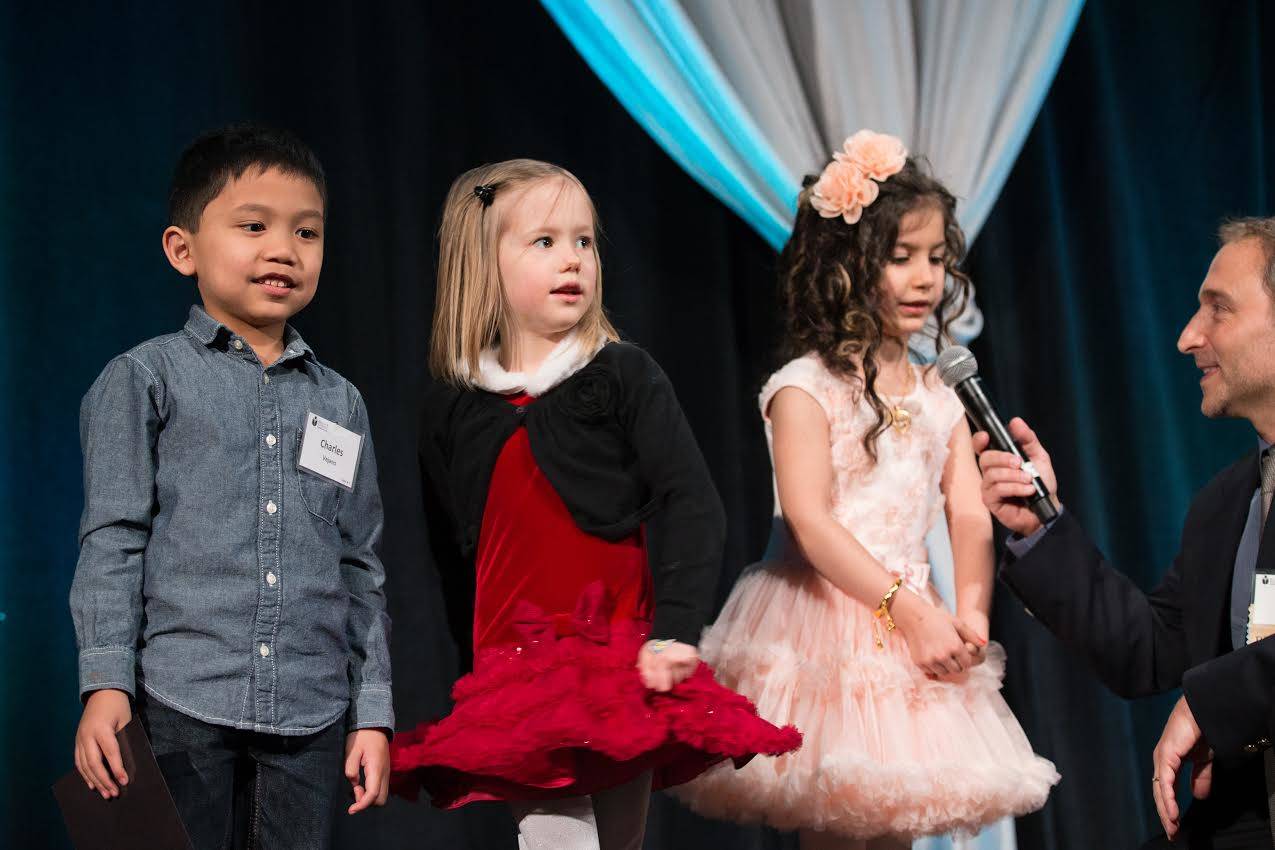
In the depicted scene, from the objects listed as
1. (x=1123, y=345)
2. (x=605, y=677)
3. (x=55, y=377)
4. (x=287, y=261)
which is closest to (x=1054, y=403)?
(x=1123, y=345)

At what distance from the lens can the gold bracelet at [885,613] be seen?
249 cm

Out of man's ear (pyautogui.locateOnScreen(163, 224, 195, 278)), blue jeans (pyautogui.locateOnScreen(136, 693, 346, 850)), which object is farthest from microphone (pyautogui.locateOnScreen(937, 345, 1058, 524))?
man's ear (pyautogui.locateOnScreen(163, 224, 195, 278))

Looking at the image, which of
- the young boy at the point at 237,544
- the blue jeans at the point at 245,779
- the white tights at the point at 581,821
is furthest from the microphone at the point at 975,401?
the blue jeans at the point at 245,779

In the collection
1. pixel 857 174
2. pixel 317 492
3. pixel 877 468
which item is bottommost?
pixel 317 492

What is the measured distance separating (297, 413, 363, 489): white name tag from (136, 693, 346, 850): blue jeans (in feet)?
1.21

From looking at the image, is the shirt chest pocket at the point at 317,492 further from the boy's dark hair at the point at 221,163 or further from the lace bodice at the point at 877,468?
the lace bodice at the point at 877,468

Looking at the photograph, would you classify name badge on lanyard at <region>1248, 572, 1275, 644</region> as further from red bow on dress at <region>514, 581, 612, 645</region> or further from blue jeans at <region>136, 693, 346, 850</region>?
blue jeans at <region>136, 693, 346, 850</region>

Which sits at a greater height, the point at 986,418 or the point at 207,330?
the point at 207,330

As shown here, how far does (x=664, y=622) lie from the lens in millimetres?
2068

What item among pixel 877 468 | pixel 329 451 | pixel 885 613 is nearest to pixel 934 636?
pixel 885 613

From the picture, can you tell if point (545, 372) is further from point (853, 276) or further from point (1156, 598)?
point (1156, 598)

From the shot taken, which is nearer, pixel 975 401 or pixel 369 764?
pixel 369 764

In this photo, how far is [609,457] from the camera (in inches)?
87.9

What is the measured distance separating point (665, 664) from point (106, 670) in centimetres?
76
